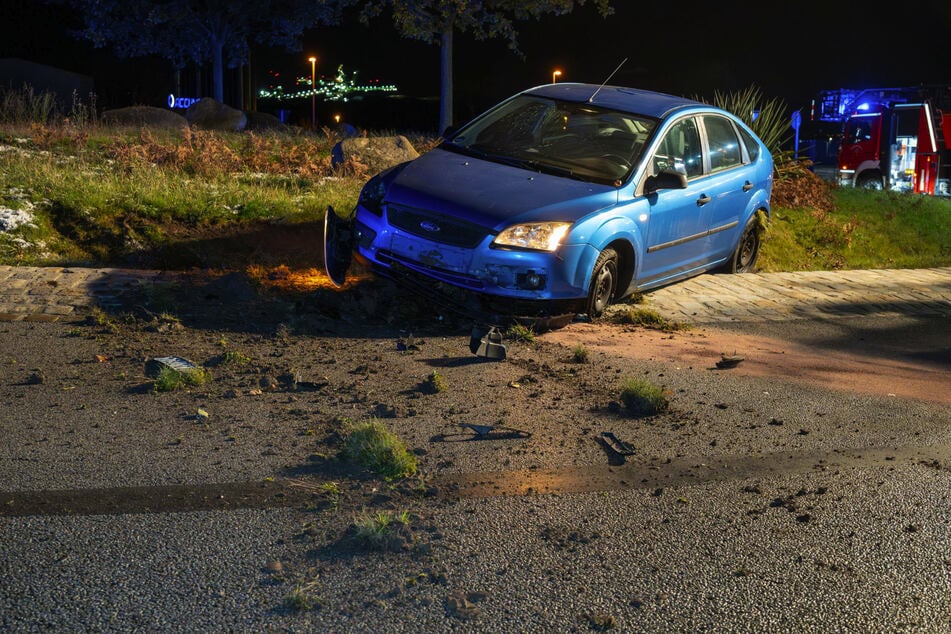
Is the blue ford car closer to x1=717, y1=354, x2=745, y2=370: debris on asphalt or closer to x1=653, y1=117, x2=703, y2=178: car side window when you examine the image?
x1=653, y1=117, x2=703, y2=178: car side window

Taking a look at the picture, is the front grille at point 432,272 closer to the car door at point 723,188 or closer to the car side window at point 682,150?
the car side window at point 682,150

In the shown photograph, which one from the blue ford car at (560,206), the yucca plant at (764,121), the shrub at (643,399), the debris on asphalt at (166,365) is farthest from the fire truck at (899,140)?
the debris on asphalt at (166,365)

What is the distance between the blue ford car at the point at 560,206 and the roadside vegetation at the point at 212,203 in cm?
193

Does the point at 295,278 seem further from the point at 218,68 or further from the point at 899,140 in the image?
the point at 218,68

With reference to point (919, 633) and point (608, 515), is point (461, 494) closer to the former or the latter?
point (608, 515)

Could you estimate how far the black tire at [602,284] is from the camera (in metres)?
8.03

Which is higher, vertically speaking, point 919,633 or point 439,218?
point 439,218

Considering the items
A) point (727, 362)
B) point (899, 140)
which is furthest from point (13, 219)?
point (899, 140)

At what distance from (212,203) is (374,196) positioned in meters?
3.22

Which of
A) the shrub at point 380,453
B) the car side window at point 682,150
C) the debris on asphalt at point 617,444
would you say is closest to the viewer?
the shrub at point 380,453

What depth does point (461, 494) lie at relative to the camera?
186 inches

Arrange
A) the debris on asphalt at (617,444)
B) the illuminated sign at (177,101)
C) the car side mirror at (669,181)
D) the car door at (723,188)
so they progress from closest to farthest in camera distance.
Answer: the debris on asphalt at (617,444)
the car side mirror at (669,181)
the car door at (723,188)
the illuminated sign at (177,101)

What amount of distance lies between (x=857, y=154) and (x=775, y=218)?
52.8 feet

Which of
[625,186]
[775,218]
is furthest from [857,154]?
[625,186]
